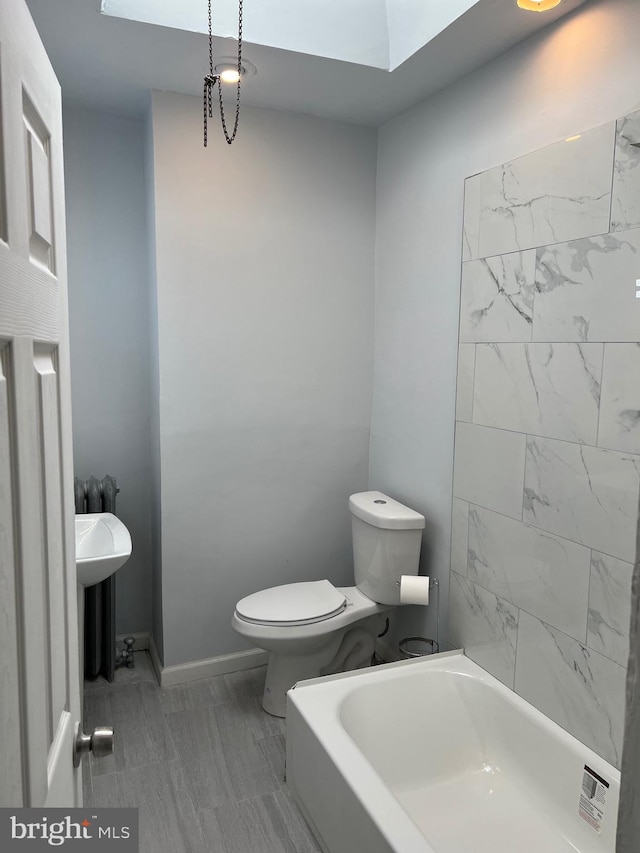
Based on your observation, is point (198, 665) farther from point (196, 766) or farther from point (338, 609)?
point (338, 609)

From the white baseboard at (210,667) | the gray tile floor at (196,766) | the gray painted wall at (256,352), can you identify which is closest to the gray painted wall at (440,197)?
the gray painted wall at (256,352)

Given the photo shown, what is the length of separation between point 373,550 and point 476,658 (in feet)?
1.90

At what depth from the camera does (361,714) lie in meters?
2.20

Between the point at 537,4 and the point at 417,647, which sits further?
the point at 417,647

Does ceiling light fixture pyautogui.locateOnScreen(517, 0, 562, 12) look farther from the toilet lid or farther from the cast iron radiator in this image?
the cast iron radiator

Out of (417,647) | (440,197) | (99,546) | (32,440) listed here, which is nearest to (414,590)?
(417,647)

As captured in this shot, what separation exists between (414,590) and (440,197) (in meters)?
1.56

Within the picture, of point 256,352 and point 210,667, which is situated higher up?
point 256,352

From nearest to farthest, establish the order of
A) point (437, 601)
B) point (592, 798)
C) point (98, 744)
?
point (98, 744), point (592, 798), point (437, 601)

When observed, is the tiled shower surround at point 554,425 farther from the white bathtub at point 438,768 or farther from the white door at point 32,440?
the white door at point 32,440

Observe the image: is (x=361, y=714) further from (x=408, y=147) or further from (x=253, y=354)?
(x=408, y=147)

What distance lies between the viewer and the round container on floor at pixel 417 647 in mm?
2681

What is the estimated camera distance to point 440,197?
2.59m

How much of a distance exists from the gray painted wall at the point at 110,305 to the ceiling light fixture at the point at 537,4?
1.75 metres
